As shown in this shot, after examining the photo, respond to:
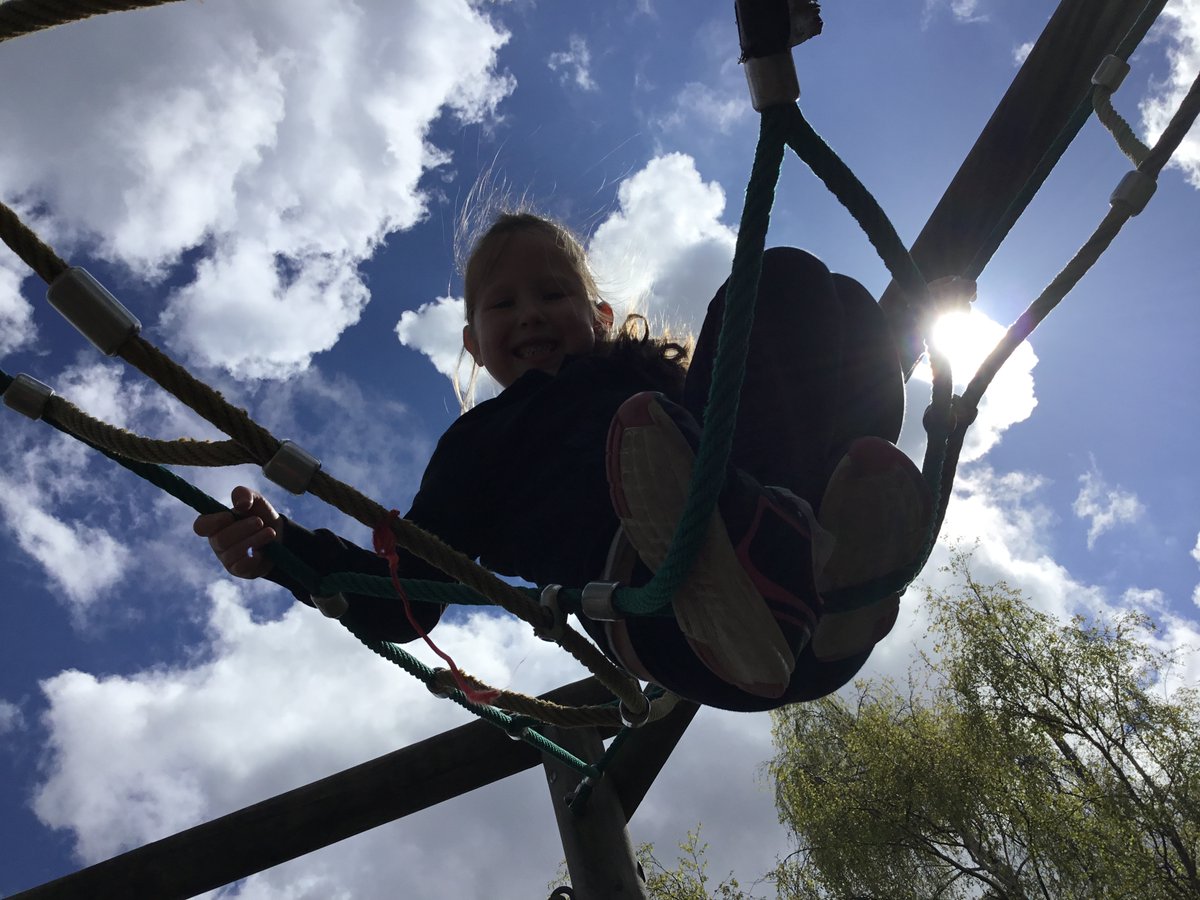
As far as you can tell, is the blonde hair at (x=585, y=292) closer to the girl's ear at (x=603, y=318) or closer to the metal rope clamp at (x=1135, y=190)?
the girl's ear at (x=603, y=318)

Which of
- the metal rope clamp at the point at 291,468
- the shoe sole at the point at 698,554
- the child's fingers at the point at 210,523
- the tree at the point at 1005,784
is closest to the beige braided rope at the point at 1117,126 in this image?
the shoe sole at the point at 698,554

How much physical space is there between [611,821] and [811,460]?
1593mm

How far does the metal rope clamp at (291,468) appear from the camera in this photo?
33.9 inches

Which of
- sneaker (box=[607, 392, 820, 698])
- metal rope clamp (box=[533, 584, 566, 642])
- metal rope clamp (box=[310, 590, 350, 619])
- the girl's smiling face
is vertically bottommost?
sneaker (box=[607, 392, 820, 698])

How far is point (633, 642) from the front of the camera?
1019 mm

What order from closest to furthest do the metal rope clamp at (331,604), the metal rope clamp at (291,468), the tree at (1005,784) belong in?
the metal rope clamp at (291,468) → the metal rope clamp at (331,604) → the tree at (1005,784)

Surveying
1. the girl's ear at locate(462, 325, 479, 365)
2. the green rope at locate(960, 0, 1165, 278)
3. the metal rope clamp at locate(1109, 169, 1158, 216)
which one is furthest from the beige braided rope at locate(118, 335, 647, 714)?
the metal rope clamp at locate(1109, 169, 1158, 216)

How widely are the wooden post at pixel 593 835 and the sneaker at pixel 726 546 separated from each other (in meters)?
1.52

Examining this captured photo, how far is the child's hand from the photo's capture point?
Result: 1.13m

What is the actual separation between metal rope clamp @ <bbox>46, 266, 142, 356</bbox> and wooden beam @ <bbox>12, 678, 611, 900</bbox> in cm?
175

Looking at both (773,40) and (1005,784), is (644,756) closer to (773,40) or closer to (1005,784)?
(773,40)

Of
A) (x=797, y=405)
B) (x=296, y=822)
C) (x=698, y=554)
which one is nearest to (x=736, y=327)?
(x=698, y=554)

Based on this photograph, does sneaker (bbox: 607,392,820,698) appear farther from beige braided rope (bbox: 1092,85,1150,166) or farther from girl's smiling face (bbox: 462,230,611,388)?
beige braided rope (bbox: 1092,85,1150,166)

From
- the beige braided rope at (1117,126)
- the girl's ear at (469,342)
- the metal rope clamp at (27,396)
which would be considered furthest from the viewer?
the girl's ear at (469,342)
